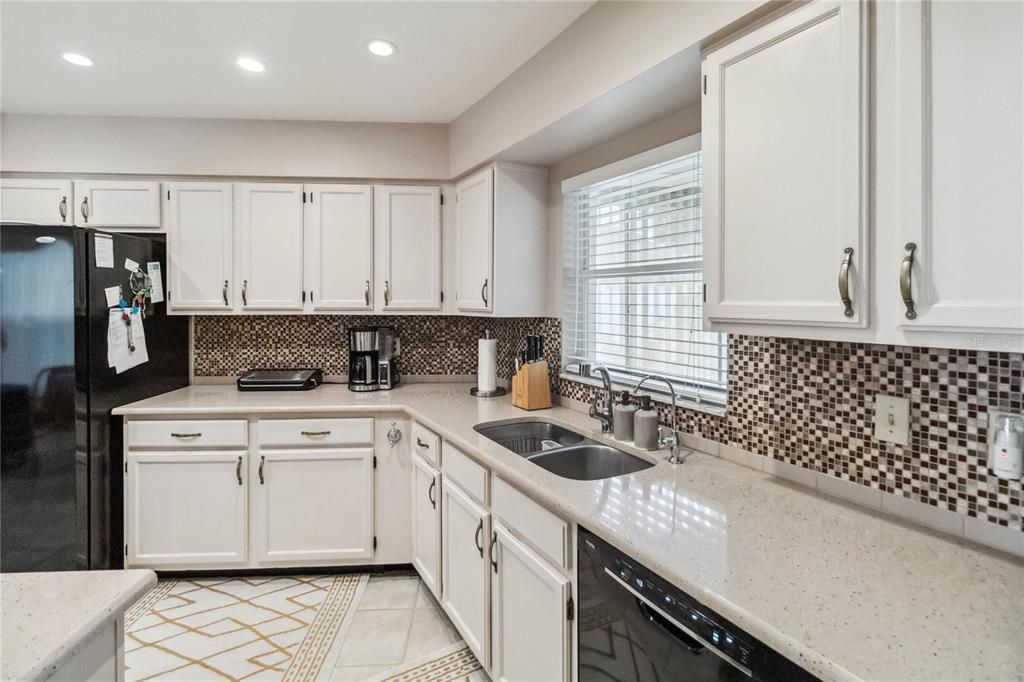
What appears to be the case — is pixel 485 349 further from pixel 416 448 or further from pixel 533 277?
pixel 416 448

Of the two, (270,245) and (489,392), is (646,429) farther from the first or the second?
(270,245)

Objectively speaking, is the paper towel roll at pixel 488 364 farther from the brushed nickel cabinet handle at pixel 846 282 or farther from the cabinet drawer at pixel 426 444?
the brushed nickel cabinet handle at pixel 846 282

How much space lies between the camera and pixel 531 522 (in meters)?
1.54

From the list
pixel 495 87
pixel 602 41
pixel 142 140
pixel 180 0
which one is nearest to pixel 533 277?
pixel 495 87

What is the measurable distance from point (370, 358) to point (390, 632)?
1.47 meters

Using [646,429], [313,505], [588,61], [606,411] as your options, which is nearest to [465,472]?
[606,411]

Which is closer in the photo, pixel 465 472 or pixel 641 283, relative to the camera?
pixel 465 472

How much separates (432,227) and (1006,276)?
259 centimetres

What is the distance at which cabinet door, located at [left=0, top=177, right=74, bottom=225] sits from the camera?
280 centimetres

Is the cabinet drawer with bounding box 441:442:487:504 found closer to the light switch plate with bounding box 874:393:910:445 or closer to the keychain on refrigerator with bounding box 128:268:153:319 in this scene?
the light switch plate with bounding box 874:393:910:445

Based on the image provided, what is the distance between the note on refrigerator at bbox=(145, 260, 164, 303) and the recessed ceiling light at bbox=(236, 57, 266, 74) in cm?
125

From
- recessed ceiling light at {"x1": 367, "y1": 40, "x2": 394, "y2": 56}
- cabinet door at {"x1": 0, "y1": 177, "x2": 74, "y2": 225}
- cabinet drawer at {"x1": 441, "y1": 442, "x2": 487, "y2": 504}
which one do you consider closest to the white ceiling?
recessed ceiling light at {"x1": 367, "y1": 40, "x2": 394, "y2": 56}

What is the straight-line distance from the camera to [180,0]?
180 cm

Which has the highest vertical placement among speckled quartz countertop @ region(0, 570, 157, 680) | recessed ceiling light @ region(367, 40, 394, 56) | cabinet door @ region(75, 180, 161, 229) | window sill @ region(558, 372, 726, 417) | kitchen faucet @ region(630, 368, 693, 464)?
recessed ceiling light @ region(367, 40, 394, 56)
